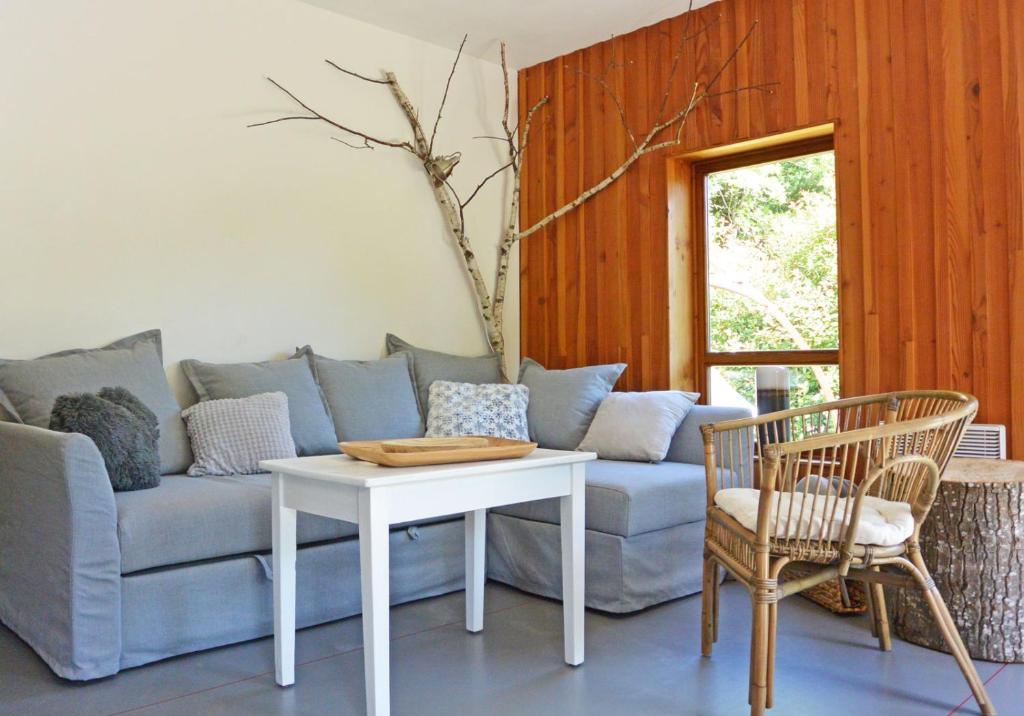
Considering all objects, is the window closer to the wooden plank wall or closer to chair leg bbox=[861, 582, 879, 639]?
the wooden plank wall

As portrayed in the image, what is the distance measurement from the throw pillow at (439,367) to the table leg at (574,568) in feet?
5.28

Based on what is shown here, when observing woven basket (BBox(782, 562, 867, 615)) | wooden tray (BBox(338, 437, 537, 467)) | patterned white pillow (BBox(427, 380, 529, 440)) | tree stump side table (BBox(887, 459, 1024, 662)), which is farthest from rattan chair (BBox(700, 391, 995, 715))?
patterned white pillow (BBox(427, 380, 529, 440))

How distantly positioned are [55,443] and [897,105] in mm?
3278

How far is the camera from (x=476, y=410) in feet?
12.9

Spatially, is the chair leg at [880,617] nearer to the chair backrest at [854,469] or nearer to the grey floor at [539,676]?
the grey floor at [539,676]

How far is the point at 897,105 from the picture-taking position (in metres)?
3.47

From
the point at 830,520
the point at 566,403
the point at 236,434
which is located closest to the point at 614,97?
the point at 566,403

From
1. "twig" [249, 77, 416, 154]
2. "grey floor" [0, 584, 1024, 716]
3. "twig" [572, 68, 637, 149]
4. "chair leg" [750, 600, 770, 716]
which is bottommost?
"grey floor" [0, 584, 1024, 716]

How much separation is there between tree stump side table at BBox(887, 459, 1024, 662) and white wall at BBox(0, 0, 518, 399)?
272cm

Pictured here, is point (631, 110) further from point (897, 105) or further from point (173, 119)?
point (173, 119)

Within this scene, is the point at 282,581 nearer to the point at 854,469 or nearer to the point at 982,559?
the point at 854,469

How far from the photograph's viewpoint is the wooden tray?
7.45 ft

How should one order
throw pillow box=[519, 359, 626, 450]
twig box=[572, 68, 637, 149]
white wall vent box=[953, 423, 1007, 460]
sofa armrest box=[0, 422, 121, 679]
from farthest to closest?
twig box=[572, 68, 637, 149], throw pillow box=[519, 359, 626, 450], white wall vent box=[953, 423, 1007, 460], sofa armrest box=[0, 422, 121, 679]

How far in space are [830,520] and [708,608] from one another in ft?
→ 2.02
